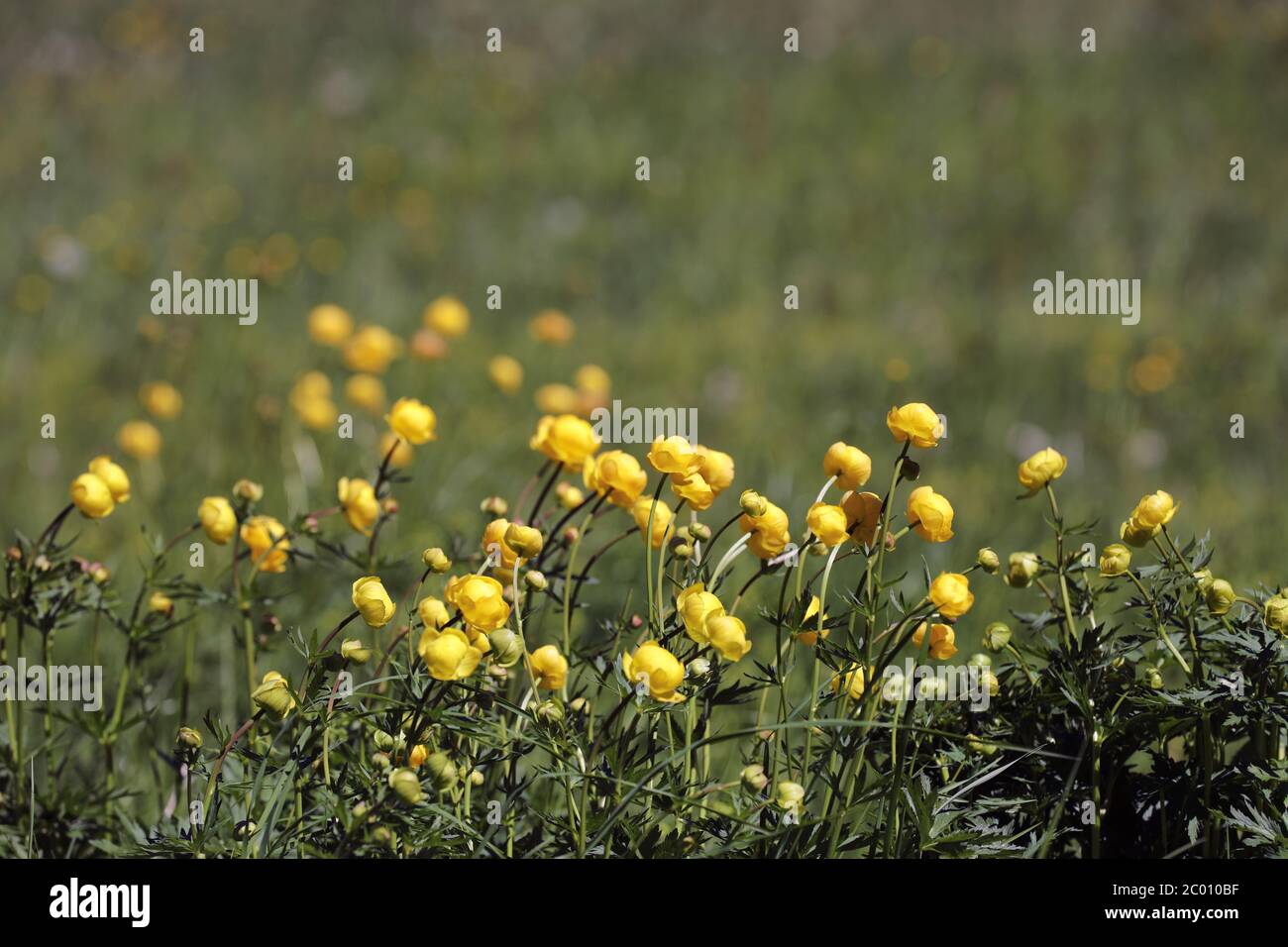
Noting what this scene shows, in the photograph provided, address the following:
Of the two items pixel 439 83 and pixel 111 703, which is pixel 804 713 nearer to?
pixel 111 703

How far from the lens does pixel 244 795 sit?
57.4 inches

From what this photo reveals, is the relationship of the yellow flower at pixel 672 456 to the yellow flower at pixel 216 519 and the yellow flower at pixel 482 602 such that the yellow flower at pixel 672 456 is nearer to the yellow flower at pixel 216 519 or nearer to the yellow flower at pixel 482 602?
the yellow flower at pixel 482 602

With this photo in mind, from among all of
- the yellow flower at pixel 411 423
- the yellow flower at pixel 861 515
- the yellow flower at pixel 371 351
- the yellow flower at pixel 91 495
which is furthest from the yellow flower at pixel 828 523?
the yellow flower at pixel 371 351

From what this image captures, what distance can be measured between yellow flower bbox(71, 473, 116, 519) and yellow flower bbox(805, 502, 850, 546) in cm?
98

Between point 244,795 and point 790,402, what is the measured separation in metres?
3.45

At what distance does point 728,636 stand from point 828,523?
7.8 inches

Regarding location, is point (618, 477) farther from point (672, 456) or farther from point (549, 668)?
point (549, 668)

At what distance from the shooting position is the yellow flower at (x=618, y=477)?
4.99 ft

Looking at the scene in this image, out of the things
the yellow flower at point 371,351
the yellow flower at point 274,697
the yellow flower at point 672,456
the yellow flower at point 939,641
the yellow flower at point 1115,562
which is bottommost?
the yellow flower at point 274,697

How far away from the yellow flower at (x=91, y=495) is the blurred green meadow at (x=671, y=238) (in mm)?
664

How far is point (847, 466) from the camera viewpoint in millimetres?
1527

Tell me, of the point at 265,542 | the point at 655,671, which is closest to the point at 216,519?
the point at 265,542

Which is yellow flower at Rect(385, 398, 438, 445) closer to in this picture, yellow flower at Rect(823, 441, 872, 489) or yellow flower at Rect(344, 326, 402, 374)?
yellow flower at Rect(823, 441, 872, 489)
